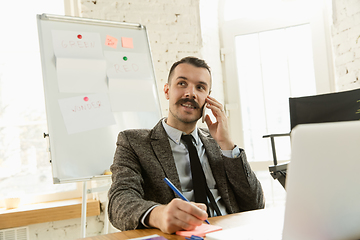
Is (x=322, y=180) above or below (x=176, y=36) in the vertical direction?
below

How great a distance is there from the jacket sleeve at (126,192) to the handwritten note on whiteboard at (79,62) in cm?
68

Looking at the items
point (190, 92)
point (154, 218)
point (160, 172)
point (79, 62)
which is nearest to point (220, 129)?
point (190, 92)

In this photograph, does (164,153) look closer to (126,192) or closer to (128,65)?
(126,192)

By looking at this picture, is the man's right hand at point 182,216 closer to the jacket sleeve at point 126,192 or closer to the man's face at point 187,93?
the jacket sleeve at point 126,192

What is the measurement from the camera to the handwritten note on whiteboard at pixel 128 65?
199 centimetres

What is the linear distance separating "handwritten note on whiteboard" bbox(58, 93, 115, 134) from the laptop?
4.92 feet

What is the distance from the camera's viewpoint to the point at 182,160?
1.39 metres

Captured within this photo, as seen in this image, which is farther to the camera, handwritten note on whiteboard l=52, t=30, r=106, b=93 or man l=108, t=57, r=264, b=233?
handwritten note on whiteboard l=52, t=30, r=106, b=93

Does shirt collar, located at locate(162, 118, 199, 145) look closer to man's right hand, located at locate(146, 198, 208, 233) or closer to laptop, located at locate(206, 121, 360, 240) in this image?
man's right hand, located at locate(146, 198, 208, 233)

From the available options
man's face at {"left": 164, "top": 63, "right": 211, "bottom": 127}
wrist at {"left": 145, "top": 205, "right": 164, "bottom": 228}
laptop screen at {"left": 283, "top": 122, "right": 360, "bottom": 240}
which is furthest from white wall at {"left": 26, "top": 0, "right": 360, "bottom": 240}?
laptop screen at {"left": 283, "top": 122, "right": 360, "bottom": 240}

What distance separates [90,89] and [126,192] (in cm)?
98

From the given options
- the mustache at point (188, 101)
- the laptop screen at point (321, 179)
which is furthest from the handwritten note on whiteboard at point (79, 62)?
the laptop screen at point (321, 179)

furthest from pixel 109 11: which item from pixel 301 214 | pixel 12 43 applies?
pixel 301 214

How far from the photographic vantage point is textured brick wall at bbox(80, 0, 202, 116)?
2621 mm
